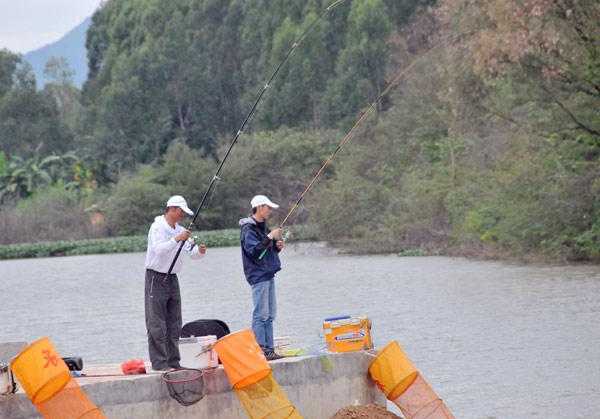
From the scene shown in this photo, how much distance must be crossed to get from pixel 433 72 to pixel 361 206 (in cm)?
629

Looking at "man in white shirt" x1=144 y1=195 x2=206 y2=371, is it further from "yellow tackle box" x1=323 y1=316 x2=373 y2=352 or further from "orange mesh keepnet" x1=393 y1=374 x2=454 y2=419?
"orange mesh keepnet" x1=393 y1=374 x2=454 y2=419

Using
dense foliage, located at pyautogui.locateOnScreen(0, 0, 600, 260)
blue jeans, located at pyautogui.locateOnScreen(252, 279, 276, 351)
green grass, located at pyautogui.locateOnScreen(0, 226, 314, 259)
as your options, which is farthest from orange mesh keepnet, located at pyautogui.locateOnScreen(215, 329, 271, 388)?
green grass, located at pyautogui.locateOnScreen(0, 226, 314, 259)

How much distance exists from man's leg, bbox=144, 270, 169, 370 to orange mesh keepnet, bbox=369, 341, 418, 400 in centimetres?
167

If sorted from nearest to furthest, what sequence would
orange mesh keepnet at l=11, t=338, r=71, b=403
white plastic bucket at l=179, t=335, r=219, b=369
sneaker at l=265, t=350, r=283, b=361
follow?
orange mesh keepnet at l=11, t=338, r=71, b=403 < white plastic bucket at l=179, t=335, r=219, b=369 < sneaker at l=265, t=350, r=283, b=361

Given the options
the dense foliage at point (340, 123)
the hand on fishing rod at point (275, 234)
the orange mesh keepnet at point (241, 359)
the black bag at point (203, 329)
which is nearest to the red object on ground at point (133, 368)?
the black bag at point (203, 329)

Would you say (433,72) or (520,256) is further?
(433,72)

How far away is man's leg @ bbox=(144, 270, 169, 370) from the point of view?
33.2 feet

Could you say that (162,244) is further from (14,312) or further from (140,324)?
(14,312)

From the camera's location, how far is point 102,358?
17.2m

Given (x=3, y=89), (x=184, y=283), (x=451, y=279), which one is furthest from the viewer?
(x=3, y=89)

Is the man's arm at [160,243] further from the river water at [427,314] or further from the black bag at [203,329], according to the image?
the river water at [427,314]

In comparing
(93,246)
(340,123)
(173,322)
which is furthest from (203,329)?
(340,123)

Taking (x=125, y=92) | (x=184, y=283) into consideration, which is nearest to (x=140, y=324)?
(x=184, y=283)

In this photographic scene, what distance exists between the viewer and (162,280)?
10.2m
